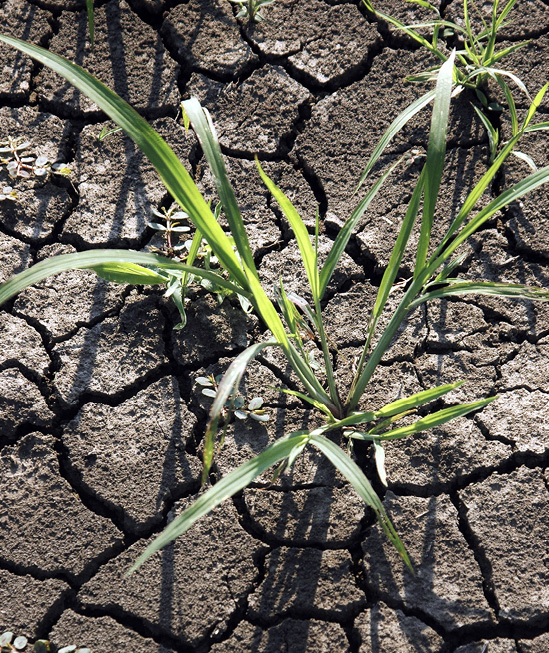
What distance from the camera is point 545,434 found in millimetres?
1725

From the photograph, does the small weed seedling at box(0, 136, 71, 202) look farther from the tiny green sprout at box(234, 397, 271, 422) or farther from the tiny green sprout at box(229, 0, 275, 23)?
the tiny green sprout at box(234, 397, 271, 422)

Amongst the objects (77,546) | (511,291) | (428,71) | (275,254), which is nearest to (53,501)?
(77,546)

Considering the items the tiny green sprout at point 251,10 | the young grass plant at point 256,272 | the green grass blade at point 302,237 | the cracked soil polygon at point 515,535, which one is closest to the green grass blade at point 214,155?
the young grass plant at point 256,272

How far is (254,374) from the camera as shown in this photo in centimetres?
183

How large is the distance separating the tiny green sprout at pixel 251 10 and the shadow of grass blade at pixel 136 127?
134cm

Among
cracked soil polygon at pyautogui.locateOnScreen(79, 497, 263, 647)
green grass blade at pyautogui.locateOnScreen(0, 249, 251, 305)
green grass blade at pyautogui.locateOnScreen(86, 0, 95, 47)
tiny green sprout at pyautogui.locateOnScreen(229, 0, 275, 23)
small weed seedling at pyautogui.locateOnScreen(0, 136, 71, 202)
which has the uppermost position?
tiny green sprout at pyautogui.locateOnScreen(229, 0, 275, 23)

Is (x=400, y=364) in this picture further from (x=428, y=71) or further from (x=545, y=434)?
(x=428, y=71)

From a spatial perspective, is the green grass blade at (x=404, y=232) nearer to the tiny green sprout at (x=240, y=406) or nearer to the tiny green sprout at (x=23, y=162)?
the tiny green sprout at (x=240, y=406)

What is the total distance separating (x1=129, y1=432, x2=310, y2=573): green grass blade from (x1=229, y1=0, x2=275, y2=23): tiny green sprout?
67.8 inches

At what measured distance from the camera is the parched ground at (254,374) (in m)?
1.56

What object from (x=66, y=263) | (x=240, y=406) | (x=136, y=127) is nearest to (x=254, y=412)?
(x=240, y=406)

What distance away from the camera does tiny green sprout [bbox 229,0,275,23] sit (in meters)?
2.36

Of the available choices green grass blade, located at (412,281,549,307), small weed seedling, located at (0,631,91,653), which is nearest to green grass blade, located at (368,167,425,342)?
green grass blade, located at (412,281,549,307)

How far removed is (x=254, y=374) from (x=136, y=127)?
0.82 meters
